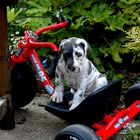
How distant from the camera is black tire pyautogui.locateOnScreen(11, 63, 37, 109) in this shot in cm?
382

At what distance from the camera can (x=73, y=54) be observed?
3127 mm

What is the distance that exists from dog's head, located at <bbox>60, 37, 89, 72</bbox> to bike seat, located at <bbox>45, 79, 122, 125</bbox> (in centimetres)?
24

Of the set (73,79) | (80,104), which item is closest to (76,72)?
(73,79)

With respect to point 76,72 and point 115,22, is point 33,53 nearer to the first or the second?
point 76,72

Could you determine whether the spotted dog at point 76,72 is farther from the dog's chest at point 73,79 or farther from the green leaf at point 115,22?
the green leaf at point 115,22

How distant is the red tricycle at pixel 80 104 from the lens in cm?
306

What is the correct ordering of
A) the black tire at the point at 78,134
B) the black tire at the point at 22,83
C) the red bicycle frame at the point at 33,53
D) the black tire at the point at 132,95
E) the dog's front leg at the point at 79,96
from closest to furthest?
the black tire at the point at 78,134 → the dog's front leg at the point at 79,96 → the red bicycle frame at the point at 33,53 → the black tire at the point at 132,95 → the black tire at the point at 22,83

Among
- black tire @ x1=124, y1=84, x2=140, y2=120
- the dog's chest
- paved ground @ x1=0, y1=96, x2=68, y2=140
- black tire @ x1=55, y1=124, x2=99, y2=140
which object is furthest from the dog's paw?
black tire @ x1=124, y1=84, x2=140, y2=120

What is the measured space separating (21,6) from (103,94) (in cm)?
355

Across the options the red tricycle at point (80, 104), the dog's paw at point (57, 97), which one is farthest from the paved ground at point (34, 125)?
the dog's paw at point (57, 97)

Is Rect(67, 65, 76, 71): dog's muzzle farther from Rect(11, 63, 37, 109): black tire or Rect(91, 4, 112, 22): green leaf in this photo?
Rect(91, 4, 112, 22): green leaf

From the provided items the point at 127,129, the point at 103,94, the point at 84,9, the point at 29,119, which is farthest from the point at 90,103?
the point at 84,9

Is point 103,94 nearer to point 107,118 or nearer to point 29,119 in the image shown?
point 107,118

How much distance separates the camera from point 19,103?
3.97m
